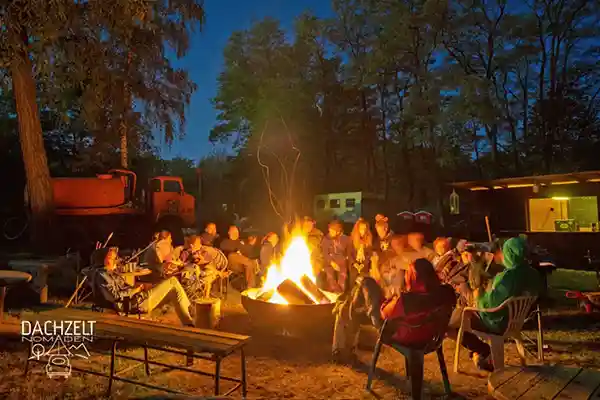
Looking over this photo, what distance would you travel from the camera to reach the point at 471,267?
18.2ft

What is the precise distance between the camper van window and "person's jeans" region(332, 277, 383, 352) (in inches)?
470

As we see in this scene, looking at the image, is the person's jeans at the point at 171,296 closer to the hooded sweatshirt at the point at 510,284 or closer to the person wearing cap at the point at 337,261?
the person wearing cap at the point at 337,261

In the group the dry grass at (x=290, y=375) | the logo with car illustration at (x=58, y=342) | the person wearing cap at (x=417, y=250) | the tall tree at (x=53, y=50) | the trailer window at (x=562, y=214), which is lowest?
the dry grass at (x=290, y=375)

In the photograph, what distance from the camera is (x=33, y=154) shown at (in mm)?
11070

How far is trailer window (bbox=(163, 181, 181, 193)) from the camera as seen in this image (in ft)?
52.5

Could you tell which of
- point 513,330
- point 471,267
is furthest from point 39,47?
point 513,330

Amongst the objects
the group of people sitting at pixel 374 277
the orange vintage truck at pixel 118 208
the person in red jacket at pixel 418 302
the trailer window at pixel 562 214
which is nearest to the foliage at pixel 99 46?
the orange vintage truck at pixel 118 208

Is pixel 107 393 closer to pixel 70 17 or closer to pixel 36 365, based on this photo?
pixel 36 365

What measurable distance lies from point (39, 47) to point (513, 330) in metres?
11.4

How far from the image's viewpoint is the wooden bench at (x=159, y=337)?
345 centimetres

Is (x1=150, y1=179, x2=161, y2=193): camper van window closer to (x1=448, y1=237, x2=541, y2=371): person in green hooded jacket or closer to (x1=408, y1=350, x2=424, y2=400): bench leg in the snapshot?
(x1=448, y1=237, x2=541, y2=371): person in green hooded jacket

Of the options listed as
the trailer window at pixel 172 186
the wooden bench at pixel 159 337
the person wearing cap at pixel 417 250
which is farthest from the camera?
the trailer window at pixel 172 186

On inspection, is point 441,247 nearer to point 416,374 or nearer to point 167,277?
point 416,374

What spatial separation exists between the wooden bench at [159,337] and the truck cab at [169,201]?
446 inches
